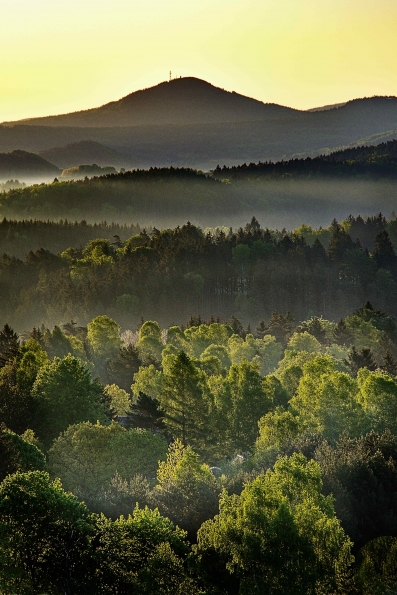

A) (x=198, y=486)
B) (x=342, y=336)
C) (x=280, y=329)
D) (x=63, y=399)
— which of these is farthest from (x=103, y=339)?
(x=198, y=486)

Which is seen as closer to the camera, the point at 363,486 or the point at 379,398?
the point at 363,486

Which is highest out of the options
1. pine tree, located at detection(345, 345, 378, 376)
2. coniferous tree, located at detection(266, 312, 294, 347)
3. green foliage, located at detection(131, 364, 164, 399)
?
green foliage, located at detection(131, 364, 164, 399)

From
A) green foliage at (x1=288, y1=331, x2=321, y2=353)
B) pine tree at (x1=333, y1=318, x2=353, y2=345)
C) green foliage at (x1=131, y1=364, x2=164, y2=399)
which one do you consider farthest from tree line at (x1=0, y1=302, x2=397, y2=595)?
pine tree at (x1=333, y1=318, x2=353, y2=345)

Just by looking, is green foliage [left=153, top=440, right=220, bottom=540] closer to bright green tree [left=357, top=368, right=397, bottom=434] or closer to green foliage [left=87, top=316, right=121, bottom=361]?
bright green tree [left=357, top=368, right=397, bottom=434]

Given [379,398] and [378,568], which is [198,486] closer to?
[378,568]

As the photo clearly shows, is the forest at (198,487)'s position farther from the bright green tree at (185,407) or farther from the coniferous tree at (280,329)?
the coniferous tree at (280,329)

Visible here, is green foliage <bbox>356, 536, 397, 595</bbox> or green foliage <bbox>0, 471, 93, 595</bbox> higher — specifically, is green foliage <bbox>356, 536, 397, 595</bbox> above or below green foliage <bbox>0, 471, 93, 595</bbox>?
below

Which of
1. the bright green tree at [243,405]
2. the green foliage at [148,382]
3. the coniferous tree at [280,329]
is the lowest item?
the coniferous tree at [280,329]

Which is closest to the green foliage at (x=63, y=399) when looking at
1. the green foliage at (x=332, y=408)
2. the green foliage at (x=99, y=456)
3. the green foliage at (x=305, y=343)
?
the green foliage at (x=99, y=456)

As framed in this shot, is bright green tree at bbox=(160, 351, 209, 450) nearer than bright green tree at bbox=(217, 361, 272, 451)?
Yes

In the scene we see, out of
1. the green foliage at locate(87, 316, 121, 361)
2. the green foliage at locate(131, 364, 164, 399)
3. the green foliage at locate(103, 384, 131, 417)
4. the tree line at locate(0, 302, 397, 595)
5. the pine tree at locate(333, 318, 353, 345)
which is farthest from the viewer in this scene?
the pine tree at locate(333, 318, 353, 345)

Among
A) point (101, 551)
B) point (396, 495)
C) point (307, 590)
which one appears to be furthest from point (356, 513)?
point (101, 551)

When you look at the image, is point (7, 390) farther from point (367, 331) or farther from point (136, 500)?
point (367, 331)

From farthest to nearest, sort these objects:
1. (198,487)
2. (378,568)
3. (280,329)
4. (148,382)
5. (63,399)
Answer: (280,329)
(148,382)
(63,399)
(198,487)
(378,568)
